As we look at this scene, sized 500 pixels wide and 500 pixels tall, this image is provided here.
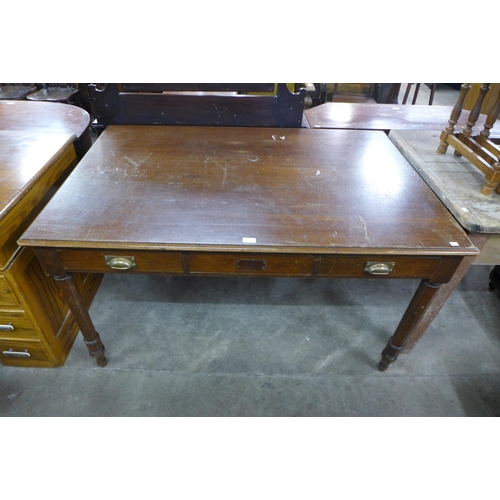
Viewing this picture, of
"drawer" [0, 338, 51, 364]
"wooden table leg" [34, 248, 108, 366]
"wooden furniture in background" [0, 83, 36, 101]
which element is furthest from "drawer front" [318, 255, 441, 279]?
"wooden furniture in background" [0, 83, 36, 101]

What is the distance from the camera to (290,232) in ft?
3.53

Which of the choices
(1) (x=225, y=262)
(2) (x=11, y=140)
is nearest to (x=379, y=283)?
(1) (x=225, y=262)

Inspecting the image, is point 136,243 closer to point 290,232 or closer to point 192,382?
point 290,232

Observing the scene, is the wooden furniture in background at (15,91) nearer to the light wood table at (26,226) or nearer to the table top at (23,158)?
the light wood table at (26,226)

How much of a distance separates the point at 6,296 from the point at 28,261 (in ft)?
0.47

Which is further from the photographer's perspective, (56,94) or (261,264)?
(56,94)

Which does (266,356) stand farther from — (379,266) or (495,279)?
(495,279)

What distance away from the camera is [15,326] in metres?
1.34

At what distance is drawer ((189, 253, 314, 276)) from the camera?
108 centimetres

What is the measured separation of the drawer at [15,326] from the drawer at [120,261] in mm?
393

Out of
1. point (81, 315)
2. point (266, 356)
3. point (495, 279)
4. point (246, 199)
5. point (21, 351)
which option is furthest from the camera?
point (495, 279)

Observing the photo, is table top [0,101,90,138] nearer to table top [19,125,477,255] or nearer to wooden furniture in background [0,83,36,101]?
table top [19,125,477,255]

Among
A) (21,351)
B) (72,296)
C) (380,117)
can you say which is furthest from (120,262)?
(380,117)

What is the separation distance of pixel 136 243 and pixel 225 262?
0.93 ft
